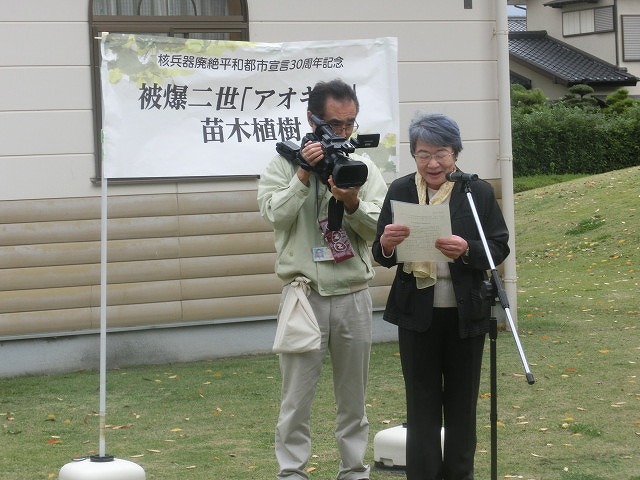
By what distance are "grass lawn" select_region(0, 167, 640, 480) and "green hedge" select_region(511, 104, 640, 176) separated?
17590mm

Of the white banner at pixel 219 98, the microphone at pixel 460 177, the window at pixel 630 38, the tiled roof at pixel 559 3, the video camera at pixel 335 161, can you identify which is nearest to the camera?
the microphone at pixel 460 177

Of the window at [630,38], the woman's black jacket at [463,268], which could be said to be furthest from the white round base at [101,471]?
the window at [630,38]

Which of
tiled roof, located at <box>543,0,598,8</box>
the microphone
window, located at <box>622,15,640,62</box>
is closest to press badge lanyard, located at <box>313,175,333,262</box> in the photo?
the microphone

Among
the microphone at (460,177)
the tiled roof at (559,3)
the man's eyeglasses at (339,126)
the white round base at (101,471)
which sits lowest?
the white round base at (101,471)

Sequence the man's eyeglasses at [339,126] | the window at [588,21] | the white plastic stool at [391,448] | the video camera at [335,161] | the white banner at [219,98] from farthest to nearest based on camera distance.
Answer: the window at [588,21], the white banner at [219,98], the white plastic stool at [391,448], the man's eyeglasses at [339,126], the video camera at [335,161]

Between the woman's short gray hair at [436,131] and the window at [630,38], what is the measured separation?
1504 inches

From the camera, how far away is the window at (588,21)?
42.0m

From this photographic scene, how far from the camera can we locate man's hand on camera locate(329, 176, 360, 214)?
5520 millimetres

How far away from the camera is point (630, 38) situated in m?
41.9

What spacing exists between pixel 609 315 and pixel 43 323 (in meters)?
6.12

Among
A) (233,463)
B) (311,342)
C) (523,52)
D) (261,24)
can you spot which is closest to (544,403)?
(233,463)

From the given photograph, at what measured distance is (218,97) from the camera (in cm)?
796

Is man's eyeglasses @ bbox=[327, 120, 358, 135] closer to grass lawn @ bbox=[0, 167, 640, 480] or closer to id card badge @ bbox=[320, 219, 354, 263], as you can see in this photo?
id card badge @ bbox=[320, 219, 354, 263]

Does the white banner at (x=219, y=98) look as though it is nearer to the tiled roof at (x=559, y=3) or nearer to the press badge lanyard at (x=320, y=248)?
the press badge lanyard at (x=320, y=248)
